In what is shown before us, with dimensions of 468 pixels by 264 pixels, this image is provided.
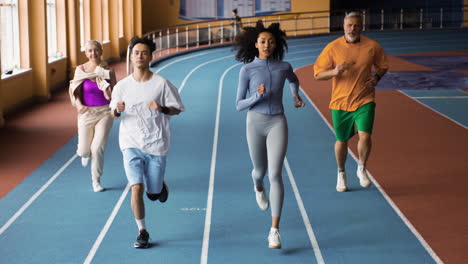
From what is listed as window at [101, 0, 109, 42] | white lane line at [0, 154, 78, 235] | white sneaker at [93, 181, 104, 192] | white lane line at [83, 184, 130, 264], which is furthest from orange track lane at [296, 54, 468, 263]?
window at [101, 0, 109, 42]

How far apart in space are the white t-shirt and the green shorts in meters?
2.52

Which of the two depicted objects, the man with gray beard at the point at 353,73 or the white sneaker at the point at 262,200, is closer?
the white sneaker at the point at 262,200

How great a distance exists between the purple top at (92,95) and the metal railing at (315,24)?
19.2 metres

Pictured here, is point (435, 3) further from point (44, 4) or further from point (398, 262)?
point (398, 262)

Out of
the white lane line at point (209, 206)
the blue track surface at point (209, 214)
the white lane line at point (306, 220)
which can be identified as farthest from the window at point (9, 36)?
the white lane line at point (306, 220)

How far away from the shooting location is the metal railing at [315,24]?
30.6m

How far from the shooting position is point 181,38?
29906mm

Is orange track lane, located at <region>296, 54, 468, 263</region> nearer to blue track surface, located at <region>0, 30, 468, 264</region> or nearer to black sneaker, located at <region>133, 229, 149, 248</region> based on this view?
blue track surface, located at <region>0, 30, 468, 264</region>

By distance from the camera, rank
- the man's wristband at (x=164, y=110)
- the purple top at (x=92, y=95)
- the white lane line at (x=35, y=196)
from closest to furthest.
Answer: the man's wristband at (x=164, y=110) → the white lane line at (x=35, y=196) → the purple top at (x=92, y=95)

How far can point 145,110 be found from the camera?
6.18 m

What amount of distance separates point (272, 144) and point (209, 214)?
4.85 feet

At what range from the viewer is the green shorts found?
7.98 metres

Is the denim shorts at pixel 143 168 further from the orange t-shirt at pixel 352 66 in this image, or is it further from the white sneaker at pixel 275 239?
the orange t-shirt at pixel 352 66

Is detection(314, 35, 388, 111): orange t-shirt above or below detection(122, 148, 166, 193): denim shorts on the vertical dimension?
above
